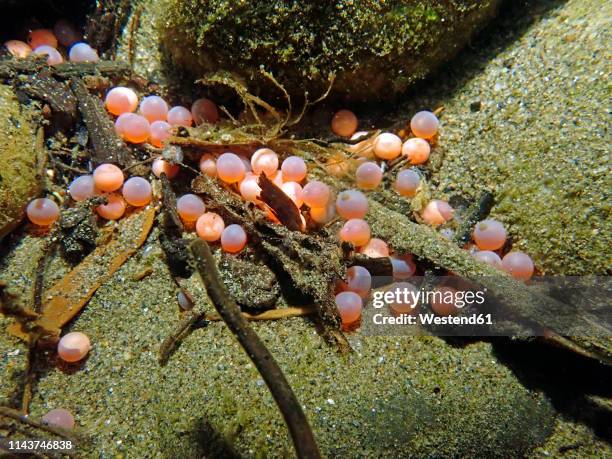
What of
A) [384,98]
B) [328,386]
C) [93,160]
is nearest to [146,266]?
[93,160]

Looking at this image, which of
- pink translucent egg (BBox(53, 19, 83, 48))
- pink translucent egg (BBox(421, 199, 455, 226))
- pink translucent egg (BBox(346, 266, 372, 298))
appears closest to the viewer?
pink translucent egg (BBox(346, 266, 372, 298))

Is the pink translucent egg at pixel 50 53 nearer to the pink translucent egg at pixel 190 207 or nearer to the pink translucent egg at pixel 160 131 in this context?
the pink translucent egg at pixel 160 131

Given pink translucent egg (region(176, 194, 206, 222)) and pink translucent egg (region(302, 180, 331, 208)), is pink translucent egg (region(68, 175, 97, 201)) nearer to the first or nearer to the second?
pink translucent egg (region(176, 194, 206, 222))

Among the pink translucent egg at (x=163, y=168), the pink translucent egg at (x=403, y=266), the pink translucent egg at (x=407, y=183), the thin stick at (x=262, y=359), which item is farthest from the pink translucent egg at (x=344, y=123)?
the thin stick at (x=262, y=359)

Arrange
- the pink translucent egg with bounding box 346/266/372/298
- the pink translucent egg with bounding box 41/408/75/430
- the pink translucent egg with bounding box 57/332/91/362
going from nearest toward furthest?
the pink translucent egg with bounding box 41/408/75/430 → the pink translucent egg with bounding box 57/332/91/362 → the pink translucent egg with bounding box 346/266/372/298

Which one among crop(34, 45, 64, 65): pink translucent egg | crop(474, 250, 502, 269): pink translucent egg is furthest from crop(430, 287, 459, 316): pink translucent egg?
crop(34, 45, 64, 65): pink translucent egg

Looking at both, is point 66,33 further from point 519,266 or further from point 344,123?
point 519,266

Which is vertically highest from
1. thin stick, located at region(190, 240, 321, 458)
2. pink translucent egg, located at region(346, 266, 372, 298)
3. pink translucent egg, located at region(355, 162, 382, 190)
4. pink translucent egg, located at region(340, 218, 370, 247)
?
pink translucent egg, located at region(355, 162, 382, 190)

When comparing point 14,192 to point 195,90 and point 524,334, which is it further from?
point 524,334
